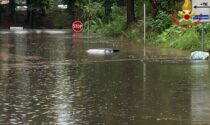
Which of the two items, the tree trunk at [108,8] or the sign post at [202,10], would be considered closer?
the sign post at [202,10]

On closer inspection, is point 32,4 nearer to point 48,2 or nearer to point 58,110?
point 48,2

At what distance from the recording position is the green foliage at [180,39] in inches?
839

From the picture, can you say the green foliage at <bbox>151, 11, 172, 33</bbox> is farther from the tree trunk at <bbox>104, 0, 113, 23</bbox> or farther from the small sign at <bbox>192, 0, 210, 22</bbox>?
the tree trunk at <bbox>104, 0, 113, 23</bbox>

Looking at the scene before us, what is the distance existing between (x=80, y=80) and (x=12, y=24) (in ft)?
179

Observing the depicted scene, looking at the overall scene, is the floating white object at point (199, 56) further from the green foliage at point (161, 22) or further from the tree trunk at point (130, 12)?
the tree trunk at point (130, 12)

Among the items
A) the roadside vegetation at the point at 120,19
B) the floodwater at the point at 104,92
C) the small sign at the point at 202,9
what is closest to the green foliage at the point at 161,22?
the roadside vegetation at the point at 120,19

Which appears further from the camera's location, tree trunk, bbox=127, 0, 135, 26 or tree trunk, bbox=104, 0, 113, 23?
tree trunk, bbox=104, 0, 113, 23

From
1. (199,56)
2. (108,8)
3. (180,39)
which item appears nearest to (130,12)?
(180,39)

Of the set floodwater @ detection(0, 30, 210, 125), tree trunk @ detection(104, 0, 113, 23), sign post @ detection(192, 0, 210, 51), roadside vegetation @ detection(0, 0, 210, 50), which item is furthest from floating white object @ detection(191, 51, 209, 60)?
tree trunk @ detection(104, 0, 113, 23)

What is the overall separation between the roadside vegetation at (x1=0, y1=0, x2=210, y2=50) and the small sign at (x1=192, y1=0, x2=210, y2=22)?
1160mm

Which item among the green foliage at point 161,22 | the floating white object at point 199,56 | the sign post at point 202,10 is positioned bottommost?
the floating white object at point 199,56

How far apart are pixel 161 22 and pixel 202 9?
330 inches

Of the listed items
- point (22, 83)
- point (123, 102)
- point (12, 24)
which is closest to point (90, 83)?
point (22, 83)

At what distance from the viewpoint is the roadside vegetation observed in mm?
23469
